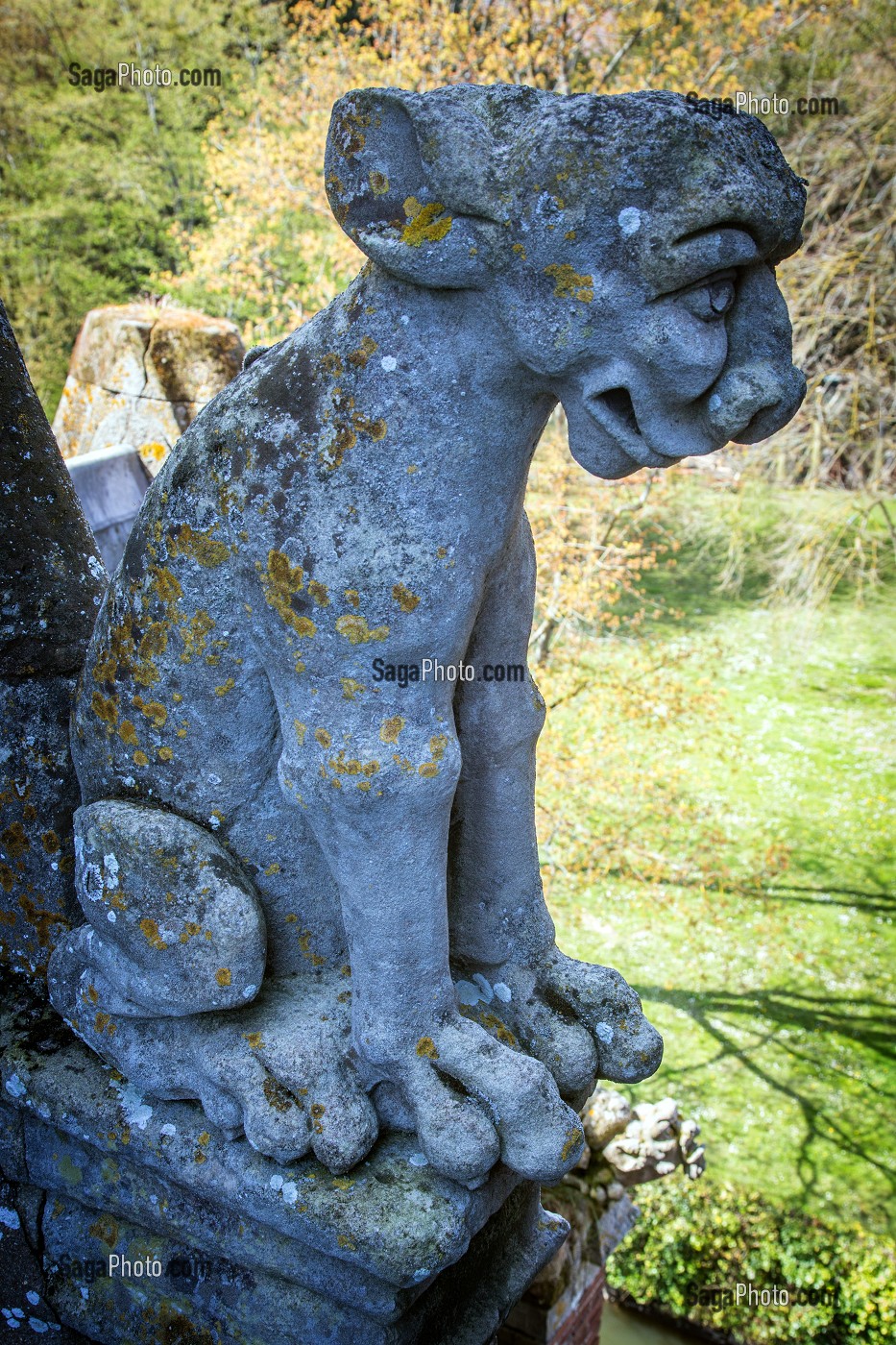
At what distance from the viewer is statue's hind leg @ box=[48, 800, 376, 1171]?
5.58ft

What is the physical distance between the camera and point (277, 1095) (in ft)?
5.61

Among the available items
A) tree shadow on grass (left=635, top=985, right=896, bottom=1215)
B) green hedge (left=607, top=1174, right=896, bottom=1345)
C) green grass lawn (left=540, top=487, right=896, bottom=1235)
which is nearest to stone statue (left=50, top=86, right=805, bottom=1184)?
green hedge (left=607, top=1174, right=896, bottom=1345)

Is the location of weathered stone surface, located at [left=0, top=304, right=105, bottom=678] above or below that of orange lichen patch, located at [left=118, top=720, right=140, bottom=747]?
above

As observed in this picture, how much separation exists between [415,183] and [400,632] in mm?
607

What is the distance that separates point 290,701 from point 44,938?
2.69 feet

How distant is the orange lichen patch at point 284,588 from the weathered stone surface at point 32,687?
0.71 meters

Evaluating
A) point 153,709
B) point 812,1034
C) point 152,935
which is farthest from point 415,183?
point 812,1034

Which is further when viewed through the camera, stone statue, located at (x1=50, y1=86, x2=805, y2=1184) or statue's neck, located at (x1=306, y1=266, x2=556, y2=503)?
statue's neck, located at (x1=306, y1=266, x2=556, y2=503)

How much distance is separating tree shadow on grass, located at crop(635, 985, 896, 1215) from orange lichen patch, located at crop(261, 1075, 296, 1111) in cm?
503

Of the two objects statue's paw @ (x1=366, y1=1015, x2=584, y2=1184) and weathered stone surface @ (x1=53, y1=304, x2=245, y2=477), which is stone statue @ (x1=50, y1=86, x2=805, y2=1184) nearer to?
statue's paw @ (x1=366, y1=1015, x2=584, y2=1184)

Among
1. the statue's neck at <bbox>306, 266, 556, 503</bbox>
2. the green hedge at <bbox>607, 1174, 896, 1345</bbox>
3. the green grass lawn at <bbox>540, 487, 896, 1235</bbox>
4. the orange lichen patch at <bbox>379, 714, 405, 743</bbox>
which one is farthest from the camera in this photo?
the green grass lawn at <bbox>540, 487, 896, 1235</bbox>

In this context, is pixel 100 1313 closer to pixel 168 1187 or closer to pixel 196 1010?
pixel 168 1187

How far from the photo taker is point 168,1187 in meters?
1.86

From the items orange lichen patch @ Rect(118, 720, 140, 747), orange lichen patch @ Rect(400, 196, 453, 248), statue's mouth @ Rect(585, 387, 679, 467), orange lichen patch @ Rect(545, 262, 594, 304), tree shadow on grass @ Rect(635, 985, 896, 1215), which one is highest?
orange lichen patch @ Rect(400, 196, 453, 248)
